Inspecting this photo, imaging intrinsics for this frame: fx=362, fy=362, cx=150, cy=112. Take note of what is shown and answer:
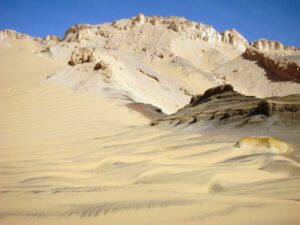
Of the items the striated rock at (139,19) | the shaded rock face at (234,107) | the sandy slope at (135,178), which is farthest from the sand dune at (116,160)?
the striated rock at (139,19)

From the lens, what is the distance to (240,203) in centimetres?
175

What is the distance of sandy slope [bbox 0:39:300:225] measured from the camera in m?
1.67

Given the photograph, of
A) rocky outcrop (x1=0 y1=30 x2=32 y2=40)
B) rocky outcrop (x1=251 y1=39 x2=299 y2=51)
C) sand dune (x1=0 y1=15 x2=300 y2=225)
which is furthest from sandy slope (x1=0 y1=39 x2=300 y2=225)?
rocky outcrop (x1=0 y1=30 x2=32 y2=40)

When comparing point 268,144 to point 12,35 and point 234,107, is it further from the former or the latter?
point 12,35

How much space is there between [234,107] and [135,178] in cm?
319

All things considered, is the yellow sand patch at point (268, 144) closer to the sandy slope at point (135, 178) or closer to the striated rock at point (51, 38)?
the sandy slope at point (135, 178)

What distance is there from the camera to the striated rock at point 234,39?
3968cm

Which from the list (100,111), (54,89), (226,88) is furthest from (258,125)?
(54,89)

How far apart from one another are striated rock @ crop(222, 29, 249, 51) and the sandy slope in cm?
3506

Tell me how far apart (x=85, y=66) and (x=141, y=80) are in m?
2.70

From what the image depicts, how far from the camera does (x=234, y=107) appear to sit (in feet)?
18.5

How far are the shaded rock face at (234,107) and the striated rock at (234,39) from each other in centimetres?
3342

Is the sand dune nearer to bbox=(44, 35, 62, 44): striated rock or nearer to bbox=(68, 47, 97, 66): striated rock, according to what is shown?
bbox=(68, 47, 97, 66): striated rock

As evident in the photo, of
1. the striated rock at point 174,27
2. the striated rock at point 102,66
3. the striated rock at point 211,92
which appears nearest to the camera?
the striated rock at point 211,92
